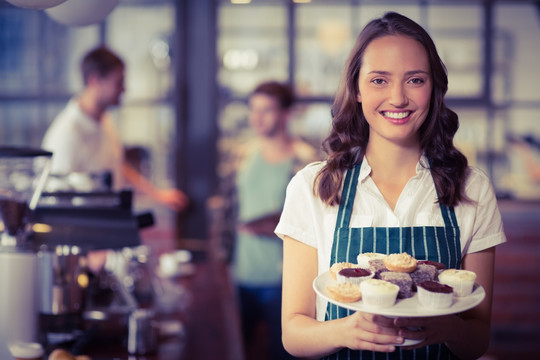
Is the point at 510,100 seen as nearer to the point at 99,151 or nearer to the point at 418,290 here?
the point at 99,151

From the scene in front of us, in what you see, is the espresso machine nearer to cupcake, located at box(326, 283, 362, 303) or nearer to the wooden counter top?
the wooden counter top

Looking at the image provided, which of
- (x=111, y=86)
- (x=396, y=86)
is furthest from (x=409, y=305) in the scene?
(x=111, y=86)

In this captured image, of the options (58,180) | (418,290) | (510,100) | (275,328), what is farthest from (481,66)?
(418,290)

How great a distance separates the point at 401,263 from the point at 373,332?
5.6 inches

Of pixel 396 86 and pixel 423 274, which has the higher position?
pixel 396 86

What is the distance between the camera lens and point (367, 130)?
1.39 m

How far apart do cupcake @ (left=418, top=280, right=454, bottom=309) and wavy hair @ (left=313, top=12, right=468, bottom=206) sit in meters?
0.26

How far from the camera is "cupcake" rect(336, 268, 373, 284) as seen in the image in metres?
1.14

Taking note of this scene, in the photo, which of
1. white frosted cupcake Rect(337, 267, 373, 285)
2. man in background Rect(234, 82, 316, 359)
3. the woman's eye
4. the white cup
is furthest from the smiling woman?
man in background Rect(234, 82, 316, 359)

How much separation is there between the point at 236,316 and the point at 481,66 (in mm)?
3249

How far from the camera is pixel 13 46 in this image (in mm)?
→ 5000

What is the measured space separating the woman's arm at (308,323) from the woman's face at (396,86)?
1.02ft

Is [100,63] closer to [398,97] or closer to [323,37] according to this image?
[323,37]

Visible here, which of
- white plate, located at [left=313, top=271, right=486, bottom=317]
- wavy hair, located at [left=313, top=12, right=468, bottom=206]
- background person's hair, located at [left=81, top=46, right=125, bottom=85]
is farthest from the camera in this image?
background person's hair, located at [left=81, top=46, right=125, bottom=85]
